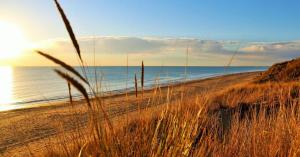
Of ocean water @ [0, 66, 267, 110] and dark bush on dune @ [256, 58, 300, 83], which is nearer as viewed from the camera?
ocean water @ [0, 66, 267, 110]

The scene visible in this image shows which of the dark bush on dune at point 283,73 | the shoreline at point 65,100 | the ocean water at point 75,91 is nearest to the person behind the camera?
the ocean water at point 75,91

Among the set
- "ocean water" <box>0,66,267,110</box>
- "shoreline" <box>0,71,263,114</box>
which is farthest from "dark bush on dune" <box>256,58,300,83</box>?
"shoreline" <box>0,71,263,114</box>

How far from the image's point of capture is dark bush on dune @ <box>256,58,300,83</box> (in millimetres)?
16656

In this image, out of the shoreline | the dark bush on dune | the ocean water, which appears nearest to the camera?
the ocean water


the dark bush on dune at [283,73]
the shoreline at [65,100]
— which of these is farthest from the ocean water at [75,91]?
the dark bush on dune at [283,73]

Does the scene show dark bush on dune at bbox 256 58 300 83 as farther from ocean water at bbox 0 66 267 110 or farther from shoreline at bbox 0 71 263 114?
shoreline at bbox 0 71 263 114

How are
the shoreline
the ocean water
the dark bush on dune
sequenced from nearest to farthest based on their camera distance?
the ocean water, the shoreline, the dark bush on dune

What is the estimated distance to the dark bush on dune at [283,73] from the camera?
54.6 feet

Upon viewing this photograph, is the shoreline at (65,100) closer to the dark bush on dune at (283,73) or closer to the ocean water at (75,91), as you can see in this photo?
the ocean water at (75,91)

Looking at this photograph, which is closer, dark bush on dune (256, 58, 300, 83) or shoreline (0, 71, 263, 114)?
shoreline (0, 71, 263, 114)

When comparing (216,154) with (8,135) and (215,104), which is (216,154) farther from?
(8,135)

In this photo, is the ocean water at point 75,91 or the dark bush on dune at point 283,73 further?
the dark bush on dune at point 283,73

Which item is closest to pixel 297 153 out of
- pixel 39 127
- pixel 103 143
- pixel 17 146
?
pixel 103 143

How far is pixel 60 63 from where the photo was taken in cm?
119
